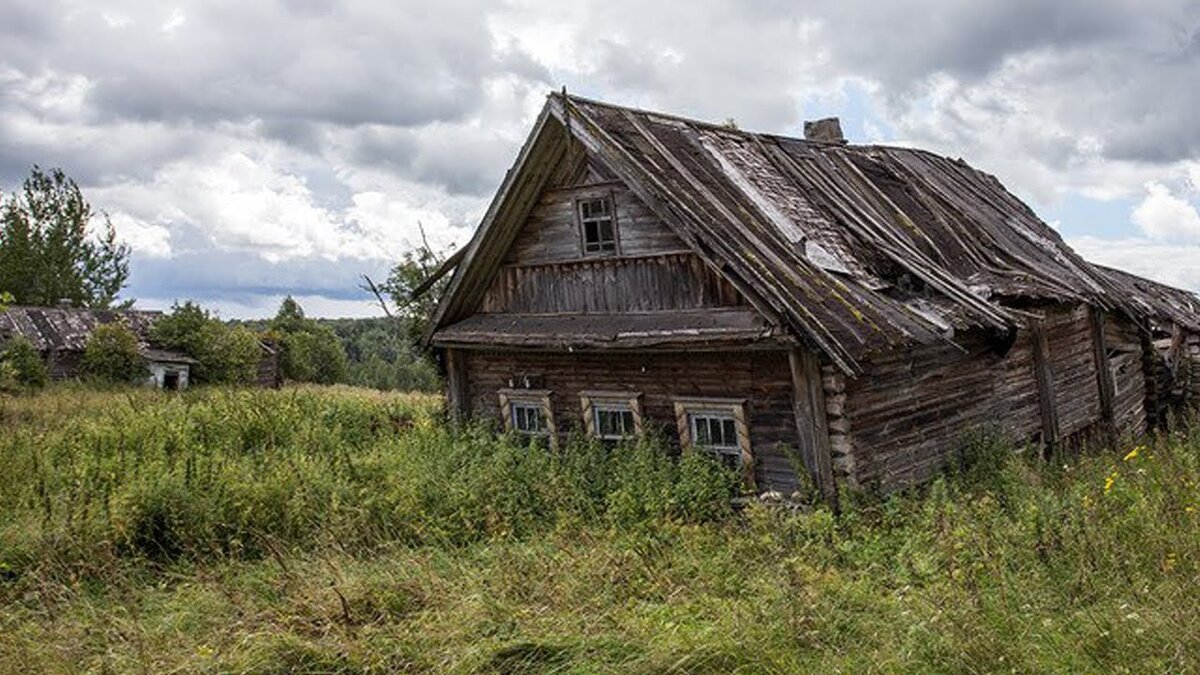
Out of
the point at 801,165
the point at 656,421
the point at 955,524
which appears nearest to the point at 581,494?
the point at 656,421

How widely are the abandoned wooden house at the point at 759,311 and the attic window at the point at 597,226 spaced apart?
3cm

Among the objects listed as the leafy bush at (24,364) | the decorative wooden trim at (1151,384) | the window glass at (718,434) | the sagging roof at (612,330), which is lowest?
A: the decorative wooden trim at (1151,384)

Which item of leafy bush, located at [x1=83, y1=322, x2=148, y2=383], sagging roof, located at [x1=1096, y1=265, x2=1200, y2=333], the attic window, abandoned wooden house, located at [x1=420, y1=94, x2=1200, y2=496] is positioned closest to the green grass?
abandoned wooden house, located at [x1=420, y1=94, x2=1200, y2=496]

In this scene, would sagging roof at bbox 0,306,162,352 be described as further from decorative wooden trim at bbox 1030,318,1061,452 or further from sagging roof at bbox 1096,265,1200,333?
sagging roof at bbox 1096,265,1200,333

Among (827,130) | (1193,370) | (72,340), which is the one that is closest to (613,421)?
(827,130)

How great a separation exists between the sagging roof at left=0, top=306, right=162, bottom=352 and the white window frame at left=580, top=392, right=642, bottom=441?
2834cm

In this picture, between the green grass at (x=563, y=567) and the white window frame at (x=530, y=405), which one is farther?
the white window frame at (x=530, y=405)

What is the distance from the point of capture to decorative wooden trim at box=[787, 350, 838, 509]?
880 centimetres

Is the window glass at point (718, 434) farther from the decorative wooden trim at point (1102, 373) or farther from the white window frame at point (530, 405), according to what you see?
the decorative wooden trim at point (1102, 373)

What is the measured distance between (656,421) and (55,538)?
251 inches

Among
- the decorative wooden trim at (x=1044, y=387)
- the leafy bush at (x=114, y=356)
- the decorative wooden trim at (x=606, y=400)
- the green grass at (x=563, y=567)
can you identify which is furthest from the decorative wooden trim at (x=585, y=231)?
the leafy bush at (x=114, y=356)

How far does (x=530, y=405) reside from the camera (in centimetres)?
1200

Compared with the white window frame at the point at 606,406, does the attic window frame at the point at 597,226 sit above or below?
above

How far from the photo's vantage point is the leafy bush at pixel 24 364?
26.5m
